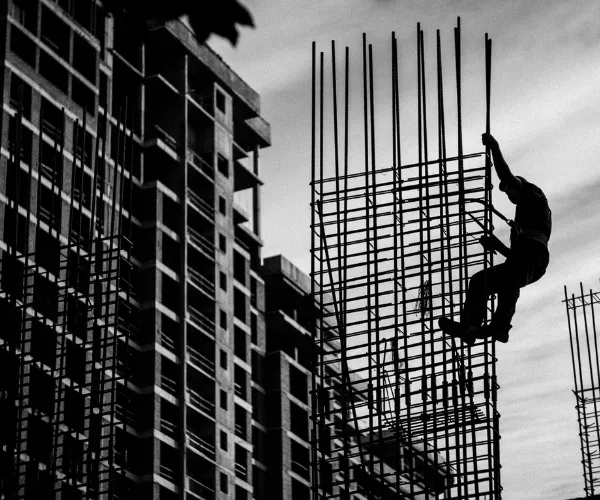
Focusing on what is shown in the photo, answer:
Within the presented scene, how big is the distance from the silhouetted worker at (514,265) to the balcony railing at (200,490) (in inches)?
1267

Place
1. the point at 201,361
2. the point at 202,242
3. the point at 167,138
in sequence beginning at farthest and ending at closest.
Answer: the point at 167,138, the point at 202,242, the point at 201,361

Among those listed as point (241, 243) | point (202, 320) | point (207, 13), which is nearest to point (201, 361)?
point (202, 320)

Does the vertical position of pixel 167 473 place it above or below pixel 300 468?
below

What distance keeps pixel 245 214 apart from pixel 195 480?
1260cm

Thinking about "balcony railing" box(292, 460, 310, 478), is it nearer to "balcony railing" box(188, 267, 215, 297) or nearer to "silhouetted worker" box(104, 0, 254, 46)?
"balcony railing" box(188, 267, 215, 297)

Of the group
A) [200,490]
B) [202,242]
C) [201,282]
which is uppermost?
[202,242]

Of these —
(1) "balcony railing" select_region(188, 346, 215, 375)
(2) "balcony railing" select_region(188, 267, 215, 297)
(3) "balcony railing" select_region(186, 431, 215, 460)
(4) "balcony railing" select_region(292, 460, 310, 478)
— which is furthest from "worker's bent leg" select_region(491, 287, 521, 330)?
(4) "balcony railing" select_region(292, 460, 310, 478)

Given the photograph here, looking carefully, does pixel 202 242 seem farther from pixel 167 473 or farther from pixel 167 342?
pixel 167 473

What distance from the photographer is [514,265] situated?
1453cm

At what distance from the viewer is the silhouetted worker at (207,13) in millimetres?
6152

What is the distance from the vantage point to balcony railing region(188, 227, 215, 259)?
5062 cm

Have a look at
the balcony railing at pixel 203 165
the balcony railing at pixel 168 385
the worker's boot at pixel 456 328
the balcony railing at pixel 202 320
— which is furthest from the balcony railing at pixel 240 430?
the worker's boot at pixel 456 328

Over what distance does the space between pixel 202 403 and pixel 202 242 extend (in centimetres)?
595

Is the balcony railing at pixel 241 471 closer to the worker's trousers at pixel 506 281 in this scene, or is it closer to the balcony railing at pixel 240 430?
the balcony railing at pixel 240 430
